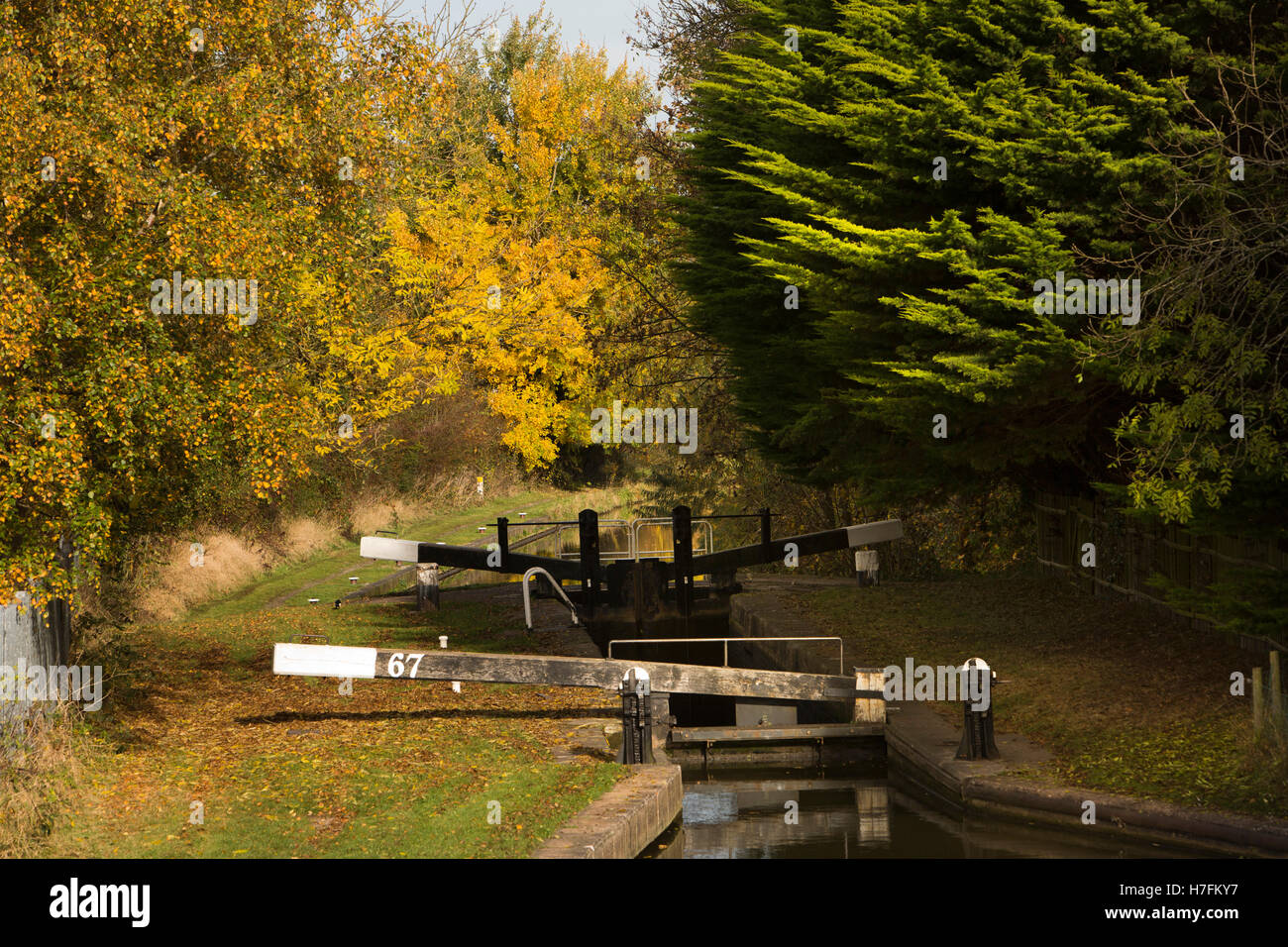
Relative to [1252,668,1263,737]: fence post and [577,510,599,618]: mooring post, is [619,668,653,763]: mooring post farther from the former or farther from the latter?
[577,510,599,618]: mooring post

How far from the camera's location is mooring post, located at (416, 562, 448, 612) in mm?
23312

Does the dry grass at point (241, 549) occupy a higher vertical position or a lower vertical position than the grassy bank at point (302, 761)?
higher

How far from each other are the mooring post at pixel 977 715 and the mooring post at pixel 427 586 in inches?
466

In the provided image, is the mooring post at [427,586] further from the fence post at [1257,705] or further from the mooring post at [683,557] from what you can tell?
the fence post at [1257,705]

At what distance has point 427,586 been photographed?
76.6 ft

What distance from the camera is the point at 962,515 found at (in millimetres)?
27141

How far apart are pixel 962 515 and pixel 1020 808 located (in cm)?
1536

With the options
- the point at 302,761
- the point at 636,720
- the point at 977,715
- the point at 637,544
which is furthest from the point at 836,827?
the point at 637,544

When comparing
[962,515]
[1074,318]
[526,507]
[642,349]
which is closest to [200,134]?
[1074,318]

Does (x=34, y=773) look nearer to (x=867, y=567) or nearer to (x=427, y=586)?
(x=427, y=586)

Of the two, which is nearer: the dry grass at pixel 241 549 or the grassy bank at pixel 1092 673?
the grassy bank at pixel 1092 673

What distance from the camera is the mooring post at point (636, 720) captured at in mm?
13062

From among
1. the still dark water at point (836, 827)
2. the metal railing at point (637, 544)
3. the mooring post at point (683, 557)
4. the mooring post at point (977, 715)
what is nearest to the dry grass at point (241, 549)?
the metal railing at point (637, 544)

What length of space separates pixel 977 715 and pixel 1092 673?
3.66m
